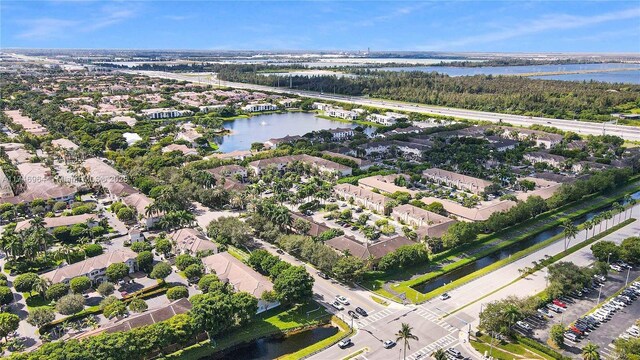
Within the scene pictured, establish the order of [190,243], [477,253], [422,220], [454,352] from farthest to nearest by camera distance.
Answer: [422,220] → [477,253] → [190,243] → [454,352]

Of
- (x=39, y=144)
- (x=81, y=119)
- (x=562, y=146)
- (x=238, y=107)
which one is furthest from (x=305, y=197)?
(x=238, y=107)

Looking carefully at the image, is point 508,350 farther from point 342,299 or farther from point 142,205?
point 142,205

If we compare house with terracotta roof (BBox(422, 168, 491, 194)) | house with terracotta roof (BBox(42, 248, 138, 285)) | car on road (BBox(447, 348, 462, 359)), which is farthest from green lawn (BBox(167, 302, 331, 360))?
house with terracotta roof (BBox(422, 168, 491, 194))

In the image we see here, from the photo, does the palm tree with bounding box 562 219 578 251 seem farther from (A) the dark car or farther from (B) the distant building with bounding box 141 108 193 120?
(B) the distant building with bounding box 141 108 193 120

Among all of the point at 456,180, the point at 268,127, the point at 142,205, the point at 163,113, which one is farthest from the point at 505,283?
the point at 163,113

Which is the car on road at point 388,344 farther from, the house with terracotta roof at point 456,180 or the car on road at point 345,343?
the house with terracotta roof at point 456,180

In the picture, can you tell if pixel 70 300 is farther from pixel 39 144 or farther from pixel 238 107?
pixel 238 107
